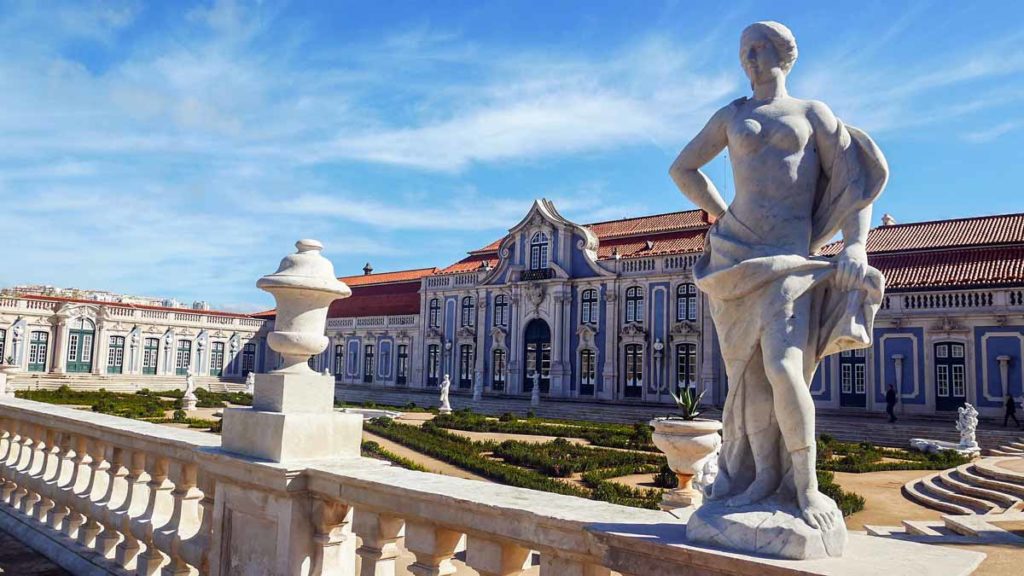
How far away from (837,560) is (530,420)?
24.5 metres

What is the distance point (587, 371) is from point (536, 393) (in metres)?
3.08

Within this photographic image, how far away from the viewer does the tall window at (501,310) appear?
3853cm

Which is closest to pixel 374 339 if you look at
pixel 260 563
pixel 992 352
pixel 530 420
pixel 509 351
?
pixel 509 351

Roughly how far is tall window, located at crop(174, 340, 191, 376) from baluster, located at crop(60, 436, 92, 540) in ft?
146

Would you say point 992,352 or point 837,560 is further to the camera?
point 992,352

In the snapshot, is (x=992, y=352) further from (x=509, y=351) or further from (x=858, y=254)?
(x=858, y=254)

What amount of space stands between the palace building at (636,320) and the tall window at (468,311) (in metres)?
0.07

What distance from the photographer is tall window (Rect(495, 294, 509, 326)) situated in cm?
3853

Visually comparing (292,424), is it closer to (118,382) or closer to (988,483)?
(988,483)

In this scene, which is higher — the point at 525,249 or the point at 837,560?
the point at 525,249

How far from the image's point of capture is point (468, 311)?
132 ft

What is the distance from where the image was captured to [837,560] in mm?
2297

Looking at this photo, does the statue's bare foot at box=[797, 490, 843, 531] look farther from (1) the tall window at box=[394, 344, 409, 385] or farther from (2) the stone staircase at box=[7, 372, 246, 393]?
(1) the tall window at box=[394, 344, 409, 385]

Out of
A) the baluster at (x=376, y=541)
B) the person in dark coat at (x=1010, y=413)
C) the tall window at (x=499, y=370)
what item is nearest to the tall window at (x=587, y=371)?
the tall window at (x=499, y=370)
